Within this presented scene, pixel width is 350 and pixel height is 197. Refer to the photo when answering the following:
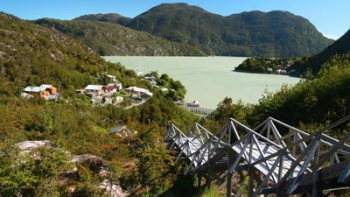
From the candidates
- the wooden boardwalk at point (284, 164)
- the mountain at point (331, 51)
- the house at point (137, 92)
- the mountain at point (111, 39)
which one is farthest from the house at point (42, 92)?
the mountain at point (111, 39)

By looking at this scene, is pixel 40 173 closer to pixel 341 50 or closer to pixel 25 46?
pixel 25 46

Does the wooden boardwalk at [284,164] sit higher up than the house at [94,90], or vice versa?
the wooden boardwalk at [284,164]

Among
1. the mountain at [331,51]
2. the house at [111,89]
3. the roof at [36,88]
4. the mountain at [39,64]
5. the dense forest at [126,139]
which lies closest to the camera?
the dense forest at [126,139]

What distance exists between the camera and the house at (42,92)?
42.0 metres

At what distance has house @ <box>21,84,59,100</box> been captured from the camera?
138ft

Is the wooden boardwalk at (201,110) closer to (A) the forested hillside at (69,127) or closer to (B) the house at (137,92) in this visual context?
(A) the forested hillside at (69,127)

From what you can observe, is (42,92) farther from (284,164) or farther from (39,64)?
(284,164)

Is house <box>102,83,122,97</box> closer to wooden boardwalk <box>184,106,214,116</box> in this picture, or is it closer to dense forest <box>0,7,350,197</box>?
dense forest <box>0,7,350,197</box>

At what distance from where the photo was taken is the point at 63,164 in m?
6.98

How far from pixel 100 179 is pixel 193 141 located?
3.70 m

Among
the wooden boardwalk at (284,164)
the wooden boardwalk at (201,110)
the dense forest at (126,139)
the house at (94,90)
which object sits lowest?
the wooden boardwalk at (201,110)

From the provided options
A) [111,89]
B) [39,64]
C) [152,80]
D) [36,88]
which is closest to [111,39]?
[152,80]

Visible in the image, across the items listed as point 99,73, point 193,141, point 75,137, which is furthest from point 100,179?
point 99,73

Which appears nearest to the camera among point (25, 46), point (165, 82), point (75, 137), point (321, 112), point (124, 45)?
point (321, 112)
